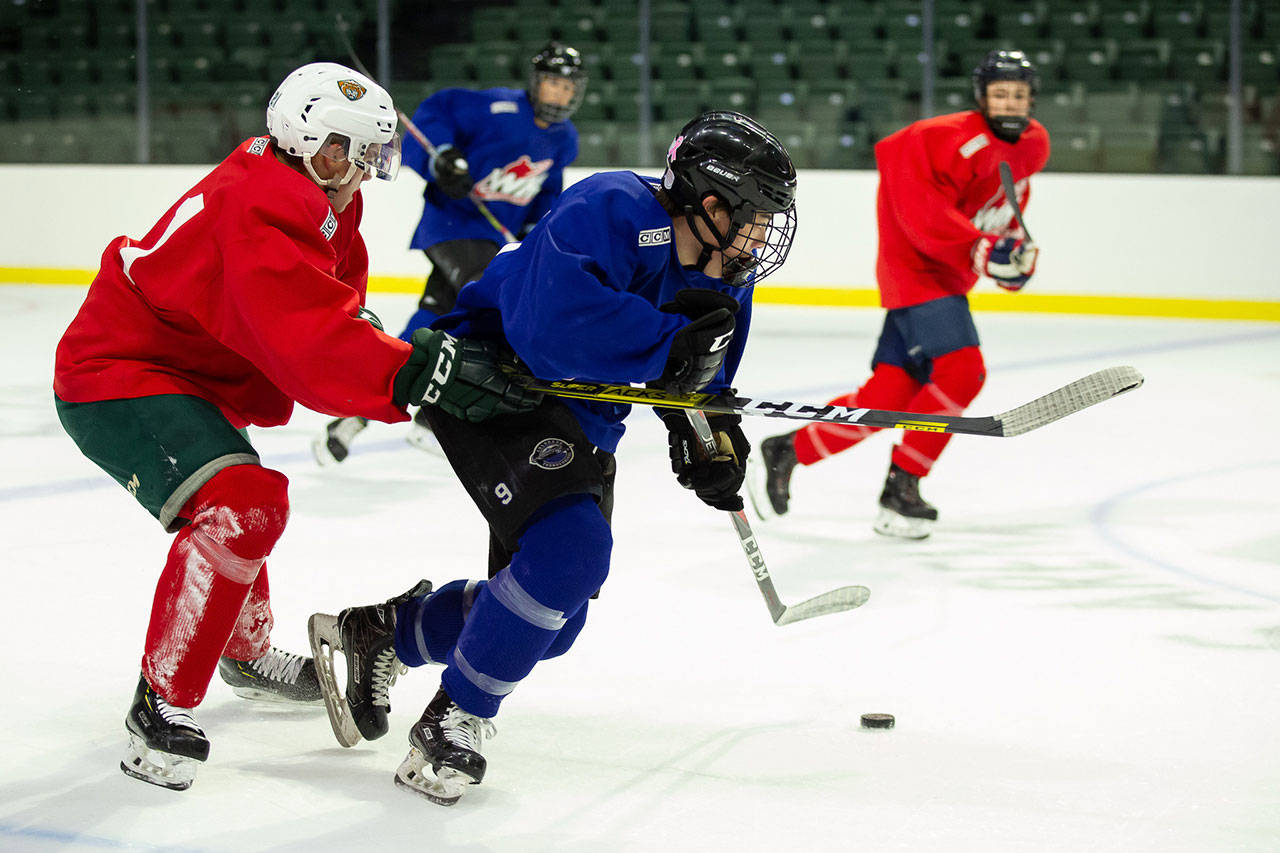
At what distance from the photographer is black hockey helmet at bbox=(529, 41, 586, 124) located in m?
4.98

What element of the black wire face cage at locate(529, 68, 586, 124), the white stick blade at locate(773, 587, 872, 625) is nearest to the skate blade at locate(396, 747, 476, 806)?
the white stick blade at locate(773, 587, 872, 625)

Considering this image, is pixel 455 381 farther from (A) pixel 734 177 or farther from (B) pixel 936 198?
(B) pixel 936 198

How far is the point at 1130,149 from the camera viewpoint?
824 centimetres

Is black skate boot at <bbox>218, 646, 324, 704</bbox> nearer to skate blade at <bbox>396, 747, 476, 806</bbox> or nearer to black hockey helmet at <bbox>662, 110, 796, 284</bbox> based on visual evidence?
skate blade at <bbox>396, 747, 476, 806</bbox>

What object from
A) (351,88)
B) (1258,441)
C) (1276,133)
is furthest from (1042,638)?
(1276,133)

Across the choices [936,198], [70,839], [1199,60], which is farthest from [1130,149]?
[70,839]

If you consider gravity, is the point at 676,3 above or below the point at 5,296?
above

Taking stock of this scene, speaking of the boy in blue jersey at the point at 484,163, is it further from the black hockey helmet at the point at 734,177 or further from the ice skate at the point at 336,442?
the black hockey helmet at the point at 734,177

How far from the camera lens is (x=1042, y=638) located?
2.99 m

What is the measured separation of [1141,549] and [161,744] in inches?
94.3

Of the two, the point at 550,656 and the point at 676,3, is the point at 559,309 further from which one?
the point at 676,3

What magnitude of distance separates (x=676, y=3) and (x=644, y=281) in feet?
24.2


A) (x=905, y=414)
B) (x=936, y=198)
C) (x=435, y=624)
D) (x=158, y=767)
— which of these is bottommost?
(x=158, y=767)

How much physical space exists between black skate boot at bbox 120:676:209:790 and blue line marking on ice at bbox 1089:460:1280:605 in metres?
2.16
